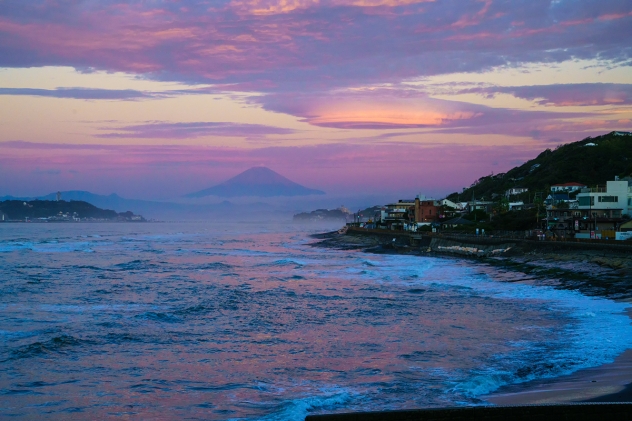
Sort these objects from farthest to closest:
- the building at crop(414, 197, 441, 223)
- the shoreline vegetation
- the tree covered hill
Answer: the tree covered hill → the building at crop(414, 197, 441, 223) → the shoreline vegetation

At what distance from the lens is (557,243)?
146 ft

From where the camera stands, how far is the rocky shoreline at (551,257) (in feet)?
98.6

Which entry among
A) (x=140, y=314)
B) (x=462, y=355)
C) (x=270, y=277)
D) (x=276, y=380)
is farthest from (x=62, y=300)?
(x=462, y=355)

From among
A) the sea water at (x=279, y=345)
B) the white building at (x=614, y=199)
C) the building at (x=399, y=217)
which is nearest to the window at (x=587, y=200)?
the white building at (x=614, y=199)

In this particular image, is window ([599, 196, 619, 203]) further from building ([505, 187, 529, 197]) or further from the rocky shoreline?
building ([505, 187, 529, 197])

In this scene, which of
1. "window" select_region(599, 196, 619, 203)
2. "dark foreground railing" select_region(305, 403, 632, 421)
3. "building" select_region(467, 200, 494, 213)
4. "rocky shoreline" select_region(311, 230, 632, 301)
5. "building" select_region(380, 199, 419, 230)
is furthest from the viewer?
"building" select_region(380, 199, 419, 230)

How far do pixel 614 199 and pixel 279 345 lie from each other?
50205 mm

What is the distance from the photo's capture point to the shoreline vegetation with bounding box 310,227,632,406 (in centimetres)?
1180

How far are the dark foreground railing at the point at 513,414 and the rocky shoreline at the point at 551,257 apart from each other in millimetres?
19549

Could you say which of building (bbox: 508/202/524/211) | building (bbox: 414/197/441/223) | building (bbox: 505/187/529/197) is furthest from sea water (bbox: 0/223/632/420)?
building (bbox: 505/187/529/197)

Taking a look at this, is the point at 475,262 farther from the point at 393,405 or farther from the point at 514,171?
the point at 514,171

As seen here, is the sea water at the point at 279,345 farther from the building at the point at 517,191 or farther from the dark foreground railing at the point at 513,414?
the building at the point at 517,191

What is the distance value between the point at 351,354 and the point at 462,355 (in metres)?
2.98

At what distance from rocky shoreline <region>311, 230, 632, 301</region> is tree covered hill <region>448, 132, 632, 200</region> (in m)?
38.3
